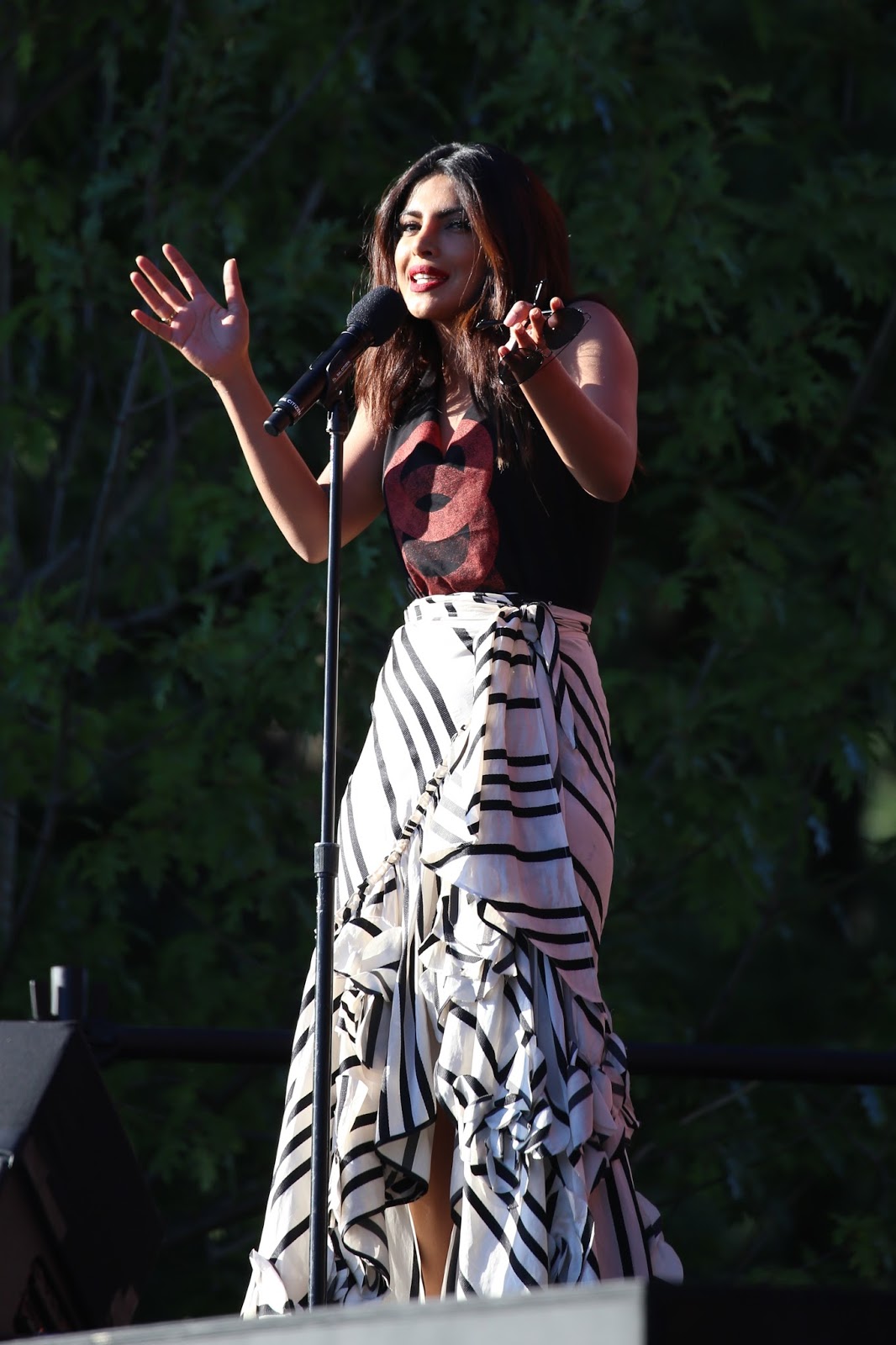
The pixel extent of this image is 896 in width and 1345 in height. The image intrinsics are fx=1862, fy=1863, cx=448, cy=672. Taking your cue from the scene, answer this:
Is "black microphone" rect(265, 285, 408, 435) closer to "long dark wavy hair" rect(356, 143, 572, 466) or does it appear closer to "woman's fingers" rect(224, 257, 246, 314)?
"long dark wavy hair" rect(356, 143, 572, 466)

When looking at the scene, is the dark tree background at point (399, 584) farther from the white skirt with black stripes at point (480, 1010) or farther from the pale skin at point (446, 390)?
the white skirt with black stripes at point (480, 1010)

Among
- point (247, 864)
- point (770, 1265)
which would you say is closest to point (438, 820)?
point (247, 864)

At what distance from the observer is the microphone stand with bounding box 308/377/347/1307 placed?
1.84 metres

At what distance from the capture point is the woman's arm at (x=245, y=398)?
2.33m

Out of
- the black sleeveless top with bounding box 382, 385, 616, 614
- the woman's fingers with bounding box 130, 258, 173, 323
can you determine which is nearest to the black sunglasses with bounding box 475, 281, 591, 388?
the black sleeveless top with bounding box 382, 385, 616, 614

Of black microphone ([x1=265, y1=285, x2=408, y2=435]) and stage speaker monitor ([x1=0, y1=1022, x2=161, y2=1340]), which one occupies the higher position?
black microphone ([x1=265, y1=285, x2=408, y2=435])

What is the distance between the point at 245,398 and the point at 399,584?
187cm

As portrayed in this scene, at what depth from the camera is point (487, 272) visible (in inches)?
90.4

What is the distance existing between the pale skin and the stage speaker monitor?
0.34 m

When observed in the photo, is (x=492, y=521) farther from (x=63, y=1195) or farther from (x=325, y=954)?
(x=63, y=1195)

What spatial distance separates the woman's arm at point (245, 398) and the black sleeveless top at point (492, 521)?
0.38ft

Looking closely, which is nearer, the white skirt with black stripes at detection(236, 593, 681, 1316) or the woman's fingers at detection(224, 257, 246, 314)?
the white skirt with black stripes at detection(236, 593, 681, 1316)

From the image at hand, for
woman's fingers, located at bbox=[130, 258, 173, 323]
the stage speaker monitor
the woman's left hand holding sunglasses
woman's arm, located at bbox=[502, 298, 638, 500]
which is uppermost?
woman's fingers, located at bbox=[130, 258, 173, 323]

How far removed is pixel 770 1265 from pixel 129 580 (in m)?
2.18
